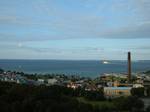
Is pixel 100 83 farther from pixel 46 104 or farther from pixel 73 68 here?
pixel 73 68

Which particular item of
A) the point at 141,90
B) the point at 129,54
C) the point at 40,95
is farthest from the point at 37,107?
the point at 129,54

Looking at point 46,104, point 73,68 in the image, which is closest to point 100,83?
point 46,104

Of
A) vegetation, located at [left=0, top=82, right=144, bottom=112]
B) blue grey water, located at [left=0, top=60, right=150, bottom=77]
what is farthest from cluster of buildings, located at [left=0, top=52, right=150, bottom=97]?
blue grey water, located at [left=0, top=60, right=150, bottom=77]

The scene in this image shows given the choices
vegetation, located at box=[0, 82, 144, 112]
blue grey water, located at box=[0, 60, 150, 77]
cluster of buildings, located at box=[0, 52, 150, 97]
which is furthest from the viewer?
blue grey water, located at box=[0, 60, 150, 77]

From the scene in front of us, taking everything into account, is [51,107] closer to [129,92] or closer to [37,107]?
[37,107]

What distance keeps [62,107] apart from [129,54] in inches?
981

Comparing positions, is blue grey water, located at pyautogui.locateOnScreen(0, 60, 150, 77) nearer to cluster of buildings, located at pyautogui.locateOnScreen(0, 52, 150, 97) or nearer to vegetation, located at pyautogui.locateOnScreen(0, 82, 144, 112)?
cluster of buildings, located at pyautogui.locateOnScreen(0, 52, 150, 97)

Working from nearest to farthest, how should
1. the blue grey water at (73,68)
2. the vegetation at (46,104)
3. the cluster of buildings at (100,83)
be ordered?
the vegetation at (46,104) < the cluster of buildings at (100,83) < the blue grey water at (73,68)

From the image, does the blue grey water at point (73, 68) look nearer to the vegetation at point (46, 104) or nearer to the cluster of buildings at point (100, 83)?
the cluster of buildings at point (100, 83)

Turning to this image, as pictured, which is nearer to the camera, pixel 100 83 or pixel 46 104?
pixel 46 104

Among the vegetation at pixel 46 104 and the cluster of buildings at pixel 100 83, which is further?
the cluster of buildings at pixel 100 83

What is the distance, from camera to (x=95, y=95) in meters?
20.9

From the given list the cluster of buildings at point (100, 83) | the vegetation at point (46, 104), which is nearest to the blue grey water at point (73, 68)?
the cluster of buildings at point (100, 83)

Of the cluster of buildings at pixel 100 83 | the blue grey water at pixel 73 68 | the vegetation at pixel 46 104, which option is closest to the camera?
the vegetation at pixel 46 104
